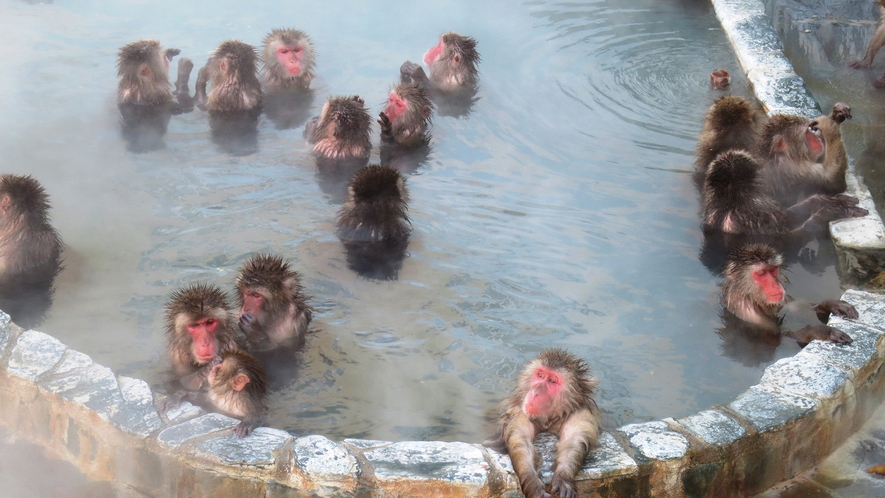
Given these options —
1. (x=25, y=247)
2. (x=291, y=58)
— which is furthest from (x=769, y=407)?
(x=291, y=58)

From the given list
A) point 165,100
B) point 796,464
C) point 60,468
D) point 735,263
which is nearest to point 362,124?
point 165,100

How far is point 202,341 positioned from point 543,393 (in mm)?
1830

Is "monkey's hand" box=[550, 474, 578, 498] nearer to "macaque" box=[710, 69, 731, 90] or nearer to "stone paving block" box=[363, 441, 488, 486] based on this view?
"stone paving block" box=[363, 441, 488, 486]

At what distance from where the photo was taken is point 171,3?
10461 mm

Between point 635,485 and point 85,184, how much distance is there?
4.66 metres

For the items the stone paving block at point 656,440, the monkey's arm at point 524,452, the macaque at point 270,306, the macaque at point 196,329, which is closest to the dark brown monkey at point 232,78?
the macaque at point 270,306

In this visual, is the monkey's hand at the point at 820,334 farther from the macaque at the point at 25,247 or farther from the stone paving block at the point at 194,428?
the macaque at the point at 25,247

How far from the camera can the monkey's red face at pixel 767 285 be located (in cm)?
540

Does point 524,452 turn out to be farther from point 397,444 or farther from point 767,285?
point 767,285

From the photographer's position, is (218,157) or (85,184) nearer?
(85,184)

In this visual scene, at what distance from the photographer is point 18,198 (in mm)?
5695

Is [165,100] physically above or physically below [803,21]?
below

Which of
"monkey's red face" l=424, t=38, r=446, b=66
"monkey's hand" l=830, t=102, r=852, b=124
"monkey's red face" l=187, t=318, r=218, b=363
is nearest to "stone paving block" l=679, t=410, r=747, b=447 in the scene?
"monkey's red face" l=187, t=318, r=218, b=363

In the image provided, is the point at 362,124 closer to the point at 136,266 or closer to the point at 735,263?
the point at 136,266
